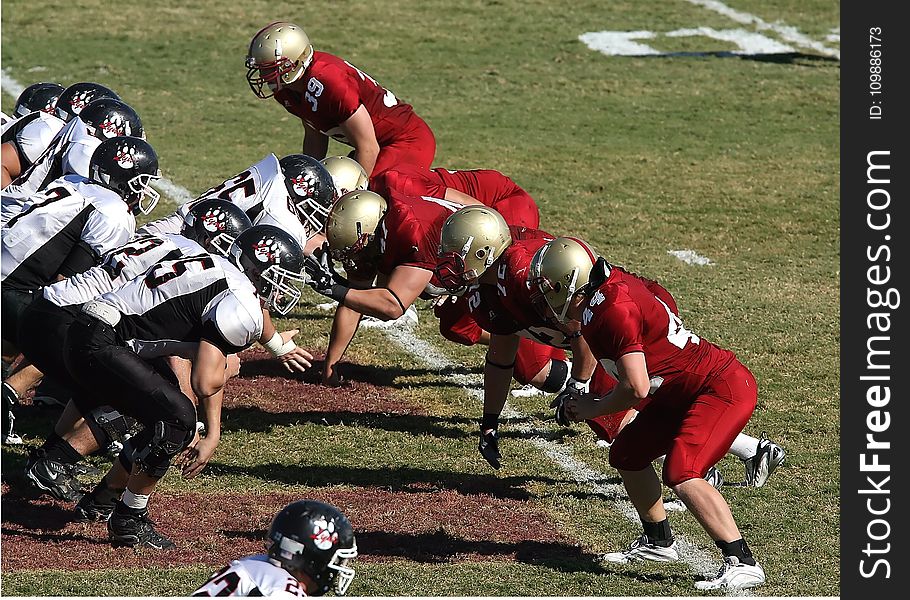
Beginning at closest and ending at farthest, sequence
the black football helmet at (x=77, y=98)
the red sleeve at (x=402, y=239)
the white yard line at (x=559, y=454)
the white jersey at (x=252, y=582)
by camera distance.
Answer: the white jersey at (x=252, y=582)
the white yard line at (x=559, y=454)
the red sleeve at (x=402, y=239)
the black football helmet at (x=77, y=98)

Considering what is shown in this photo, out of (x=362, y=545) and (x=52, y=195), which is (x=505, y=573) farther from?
(x=52, y=195)

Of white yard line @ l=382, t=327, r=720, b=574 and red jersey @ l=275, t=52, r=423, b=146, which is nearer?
white yard line @ l=382, t=327, r=720, b=574

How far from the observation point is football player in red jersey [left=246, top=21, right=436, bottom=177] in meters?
7.88

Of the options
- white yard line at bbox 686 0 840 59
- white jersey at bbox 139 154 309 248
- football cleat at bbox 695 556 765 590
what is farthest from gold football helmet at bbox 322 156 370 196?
white yard line at bbox 686 0 840 59

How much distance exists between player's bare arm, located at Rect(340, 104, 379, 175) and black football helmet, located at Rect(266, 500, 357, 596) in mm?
4399

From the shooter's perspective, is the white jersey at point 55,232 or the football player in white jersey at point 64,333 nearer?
the football player in white jersey at point 64,333

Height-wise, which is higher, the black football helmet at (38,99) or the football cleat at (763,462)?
the black football helmet at (38,99)

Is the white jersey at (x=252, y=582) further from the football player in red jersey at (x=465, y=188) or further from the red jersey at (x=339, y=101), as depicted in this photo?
the red jersey at (x=339, y=101)

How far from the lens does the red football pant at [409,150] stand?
8117mm

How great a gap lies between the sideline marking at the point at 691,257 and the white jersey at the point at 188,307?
5.24 metres

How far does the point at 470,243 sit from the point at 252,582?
2.74 meters

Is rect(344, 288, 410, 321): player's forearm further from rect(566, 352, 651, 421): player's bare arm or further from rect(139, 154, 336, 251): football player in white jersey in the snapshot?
rect(566, 352, 651, 421): player's bare arm

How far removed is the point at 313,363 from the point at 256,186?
1.49 metres

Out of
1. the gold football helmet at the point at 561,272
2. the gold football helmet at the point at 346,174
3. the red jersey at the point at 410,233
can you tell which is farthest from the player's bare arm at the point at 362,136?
the gold football helmet at the point at 561,272
